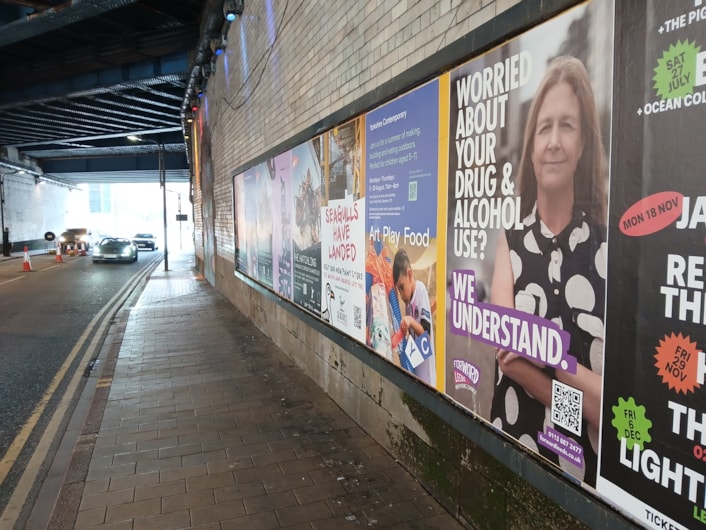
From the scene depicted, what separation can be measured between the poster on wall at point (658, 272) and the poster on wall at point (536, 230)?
0.29 ft

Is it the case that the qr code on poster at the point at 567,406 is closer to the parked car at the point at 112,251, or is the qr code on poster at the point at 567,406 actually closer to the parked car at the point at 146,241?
the parked car at the point at 112,251

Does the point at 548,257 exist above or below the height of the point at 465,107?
below

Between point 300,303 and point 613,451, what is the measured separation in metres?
4.60

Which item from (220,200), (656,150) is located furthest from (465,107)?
(220,200)

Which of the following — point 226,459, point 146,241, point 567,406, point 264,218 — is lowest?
point 226,459

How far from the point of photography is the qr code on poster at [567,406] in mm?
2129

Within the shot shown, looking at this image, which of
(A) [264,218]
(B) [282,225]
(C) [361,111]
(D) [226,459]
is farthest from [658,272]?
(A) [264,218]

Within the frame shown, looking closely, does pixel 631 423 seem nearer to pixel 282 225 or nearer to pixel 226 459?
pixel 226 459

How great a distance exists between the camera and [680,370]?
67.3 inches

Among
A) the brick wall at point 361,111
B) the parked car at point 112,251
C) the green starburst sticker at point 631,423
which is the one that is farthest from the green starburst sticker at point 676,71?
the parked car at point 112,251

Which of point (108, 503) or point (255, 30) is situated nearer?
point (108, 503)

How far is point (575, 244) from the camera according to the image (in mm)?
2119

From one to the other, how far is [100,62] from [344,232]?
15.6 m

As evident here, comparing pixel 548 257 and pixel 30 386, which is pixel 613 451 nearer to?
pixel 548 257
